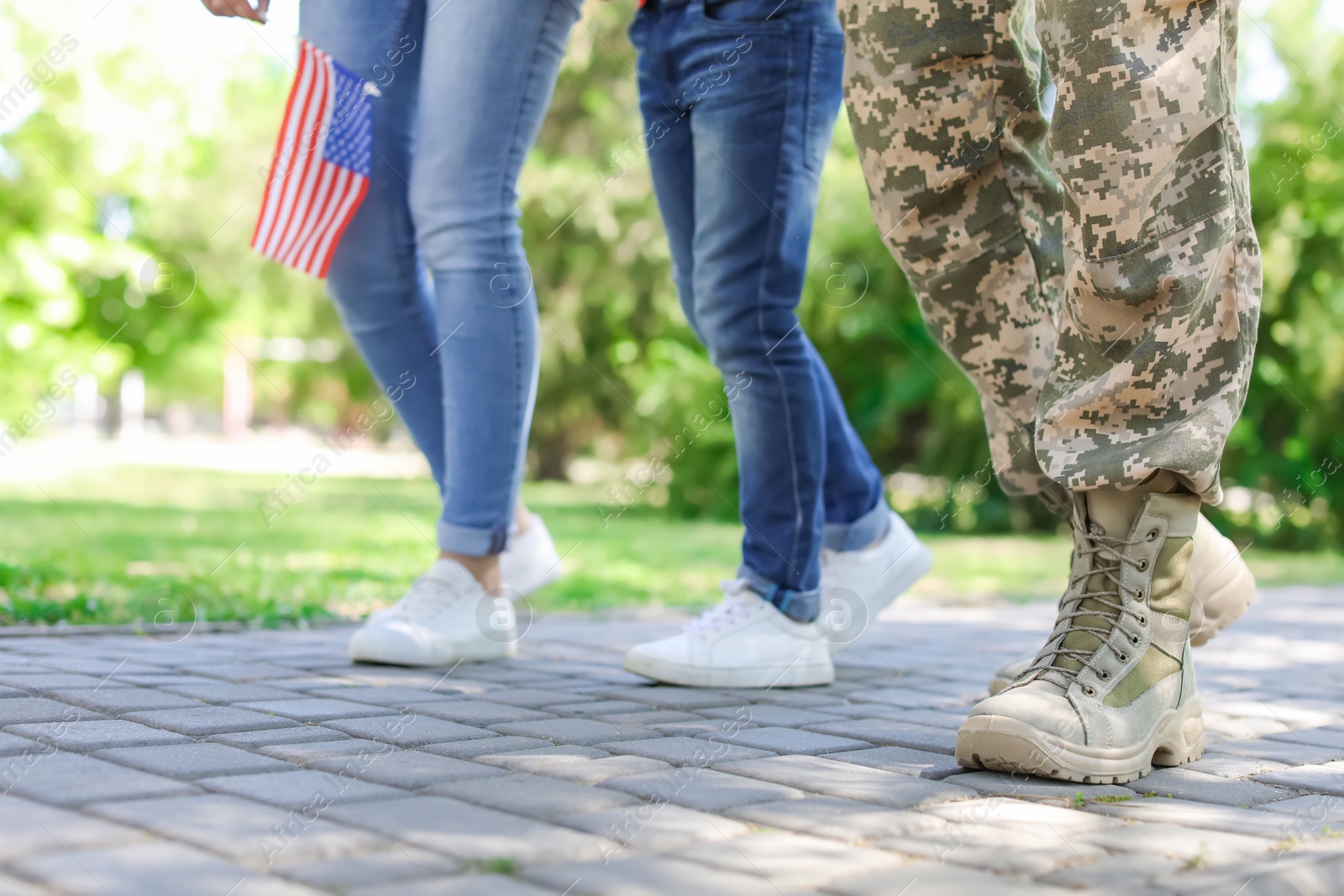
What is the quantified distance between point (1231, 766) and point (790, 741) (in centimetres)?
72

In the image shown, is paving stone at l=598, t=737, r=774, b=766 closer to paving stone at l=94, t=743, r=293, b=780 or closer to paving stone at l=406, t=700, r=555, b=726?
paving stone at l=406, t=700, r=555, b=726

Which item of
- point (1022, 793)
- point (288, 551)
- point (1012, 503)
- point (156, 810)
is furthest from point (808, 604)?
point (1012, 503)

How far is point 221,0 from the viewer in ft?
9.39

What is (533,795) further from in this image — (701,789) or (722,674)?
(722,674)

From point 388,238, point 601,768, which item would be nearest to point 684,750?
point 601,768

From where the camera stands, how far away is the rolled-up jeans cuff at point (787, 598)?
2820 millimetres

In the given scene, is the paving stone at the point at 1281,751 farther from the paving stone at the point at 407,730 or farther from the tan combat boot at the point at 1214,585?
the paving stone at the point at 407,730

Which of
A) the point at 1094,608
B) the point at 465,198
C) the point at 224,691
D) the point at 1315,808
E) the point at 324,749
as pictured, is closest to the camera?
the point at 1315,808

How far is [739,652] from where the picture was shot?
Result: 2.75 metres

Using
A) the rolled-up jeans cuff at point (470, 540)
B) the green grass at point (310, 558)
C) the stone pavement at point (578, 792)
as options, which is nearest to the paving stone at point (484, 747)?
the stone pavement at point (578, 792)

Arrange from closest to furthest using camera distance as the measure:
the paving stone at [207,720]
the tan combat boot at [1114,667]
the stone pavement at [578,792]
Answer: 1. the stone pavement at [578,792]
2. the tan combat boot at [1114,667]
3. the paving stone at [207,720]

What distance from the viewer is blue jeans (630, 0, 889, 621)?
273cm

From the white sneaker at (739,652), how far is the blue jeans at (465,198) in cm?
51

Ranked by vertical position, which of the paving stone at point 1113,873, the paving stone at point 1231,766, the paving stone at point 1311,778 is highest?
the paving stone at point 1113,873
